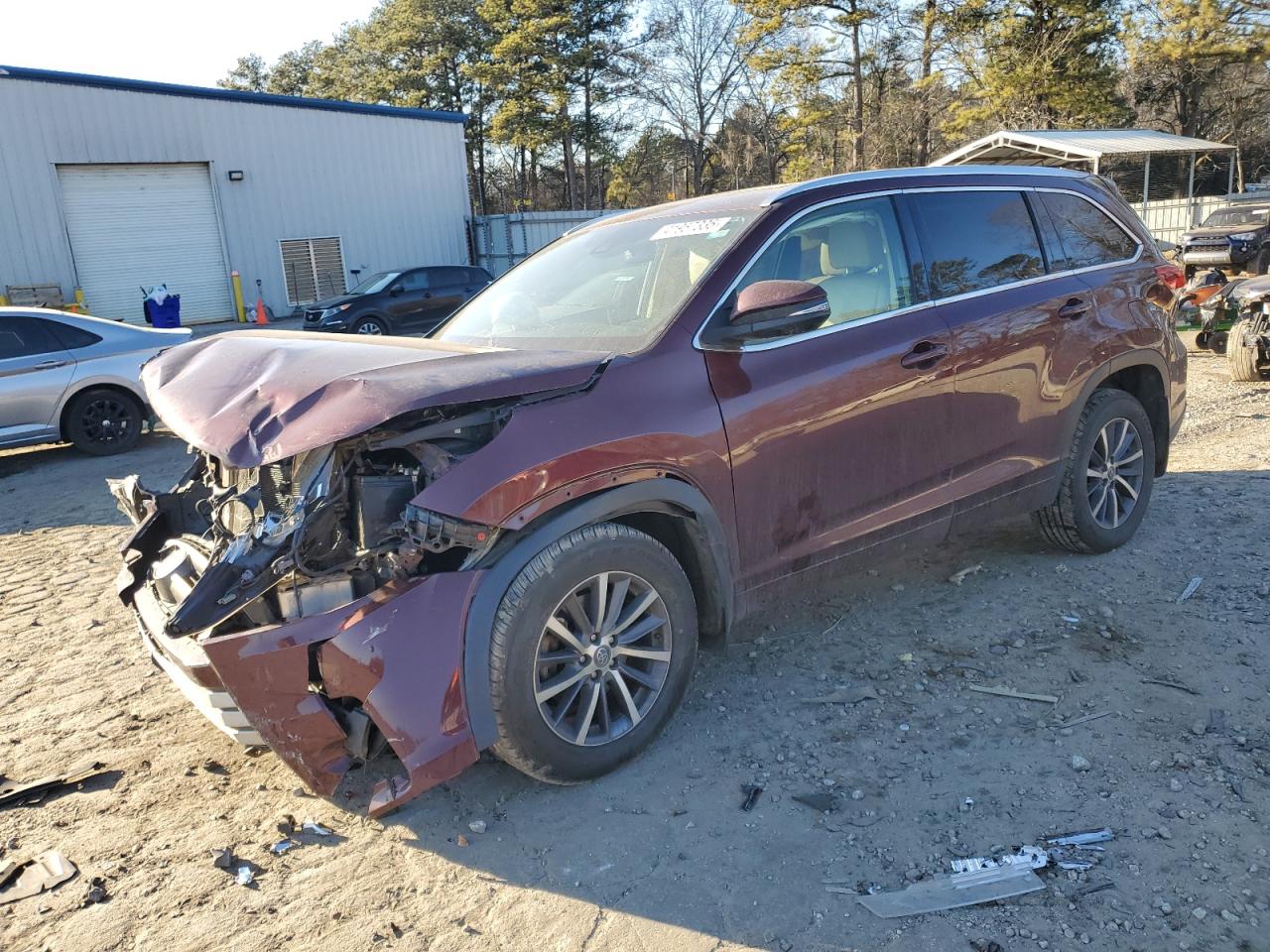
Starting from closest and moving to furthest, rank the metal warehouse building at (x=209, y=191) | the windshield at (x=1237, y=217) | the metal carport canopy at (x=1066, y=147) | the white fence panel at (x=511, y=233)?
Result: 1. the metal warehouse building at (x=209, y=191)
2. the windshield at (x=1237, y=217)
3. the metal carport canopy at (x=1066, y=147)
4. the white fence panel at (x=511, y=233)

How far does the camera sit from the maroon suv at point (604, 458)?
2.68 m

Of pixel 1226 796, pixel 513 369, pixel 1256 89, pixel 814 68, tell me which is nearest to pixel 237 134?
pixel 814 68

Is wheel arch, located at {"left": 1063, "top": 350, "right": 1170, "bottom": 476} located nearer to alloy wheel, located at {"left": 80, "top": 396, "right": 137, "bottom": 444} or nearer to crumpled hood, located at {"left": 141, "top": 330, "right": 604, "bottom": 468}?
crumpled hood, located at {"left": 141, "top": 330, "right": 604, "bottom": 468}

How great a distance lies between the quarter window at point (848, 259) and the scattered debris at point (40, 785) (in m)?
3.09

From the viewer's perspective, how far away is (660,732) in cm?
334

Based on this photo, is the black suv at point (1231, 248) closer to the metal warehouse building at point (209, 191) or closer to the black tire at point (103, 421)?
the metal warehouse building at point (209, 191)

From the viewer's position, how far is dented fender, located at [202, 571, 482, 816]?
2609 millimetres

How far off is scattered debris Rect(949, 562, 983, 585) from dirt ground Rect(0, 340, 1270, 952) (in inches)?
8.2

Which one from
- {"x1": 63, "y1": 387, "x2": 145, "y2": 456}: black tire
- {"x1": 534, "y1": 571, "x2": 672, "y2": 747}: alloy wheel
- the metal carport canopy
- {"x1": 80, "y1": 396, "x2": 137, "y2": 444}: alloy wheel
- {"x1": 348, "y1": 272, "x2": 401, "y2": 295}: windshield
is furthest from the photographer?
the metal carport canopy

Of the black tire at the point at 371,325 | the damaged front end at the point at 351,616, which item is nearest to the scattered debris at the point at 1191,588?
the damaged front end at the point at 351,616

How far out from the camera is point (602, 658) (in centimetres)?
307

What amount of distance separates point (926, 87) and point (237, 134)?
24597 mm

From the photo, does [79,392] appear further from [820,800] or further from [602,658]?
[820,800]

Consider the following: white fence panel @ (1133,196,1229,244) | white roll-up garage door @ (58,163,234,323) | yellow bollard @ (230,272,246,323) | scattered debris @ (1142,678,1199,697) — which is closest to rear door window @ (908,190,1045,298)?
scattered debris @ (1142,678,1199,697)
